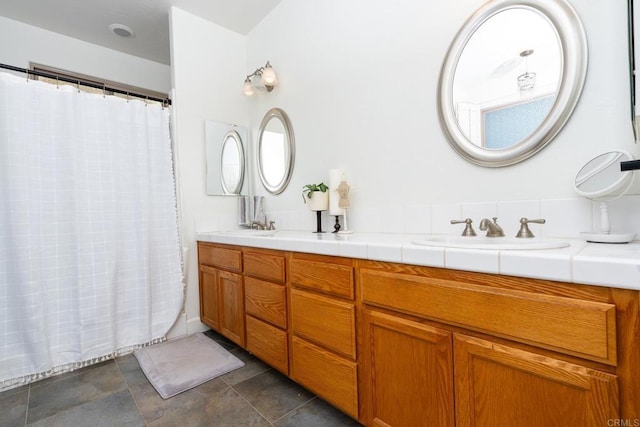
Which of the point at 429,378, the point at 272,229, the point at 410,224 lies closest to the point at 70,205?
the point at 272,229

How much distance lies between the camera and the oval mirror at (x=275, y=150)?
2.38m

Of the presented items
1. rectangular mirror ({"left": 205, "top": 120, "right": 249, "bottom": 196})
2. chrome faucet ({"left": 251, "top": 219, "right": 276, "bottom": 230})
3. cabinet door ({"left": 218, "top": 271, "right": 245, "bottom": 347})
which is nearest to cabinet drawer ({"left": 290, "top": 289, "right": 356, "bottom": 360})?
cabinet door ({"left": 218, "top": 271, "right": 245, "bottom": 347})

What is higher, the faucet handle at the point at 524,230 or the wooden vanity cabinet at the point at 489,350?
the faucet handle at the point at 524,230

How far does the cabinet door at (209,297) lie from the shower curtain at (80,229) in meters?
0.18

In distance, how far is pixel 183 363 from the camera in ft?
6.20

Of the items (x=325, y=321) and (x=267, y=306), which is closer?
(x=325, y=321)

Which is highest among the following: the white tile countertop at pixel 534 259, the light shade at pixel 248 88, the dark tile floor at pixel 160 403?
the light shade at pixel 248 88

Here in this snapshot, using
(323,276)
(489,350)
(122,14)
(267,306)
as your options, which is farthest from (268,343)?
(122,14)

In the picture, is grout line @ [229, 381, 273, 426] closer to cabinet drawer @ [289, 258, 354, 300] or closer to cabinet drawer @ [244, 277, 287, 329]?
cabinet drawer @ [244, 277, 287, 329]

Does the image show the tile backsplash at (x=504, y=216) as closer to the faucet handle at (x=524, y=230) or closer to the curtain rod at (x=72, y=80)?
the faucet handle at (x=524, y=230)

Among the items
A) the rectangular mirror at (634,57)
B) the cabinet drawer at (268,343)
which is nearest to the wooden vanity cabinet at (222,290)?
the cabinet drawer at (268,343)

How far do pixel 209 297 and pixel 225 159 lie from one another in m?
1.18

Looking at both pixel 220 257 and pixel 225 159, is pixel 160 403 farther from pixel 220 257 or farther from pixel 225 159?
pixel 225 159

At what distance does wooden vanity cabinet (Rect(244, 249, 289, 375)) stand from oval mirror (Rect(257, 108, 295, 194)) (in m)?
0.85
